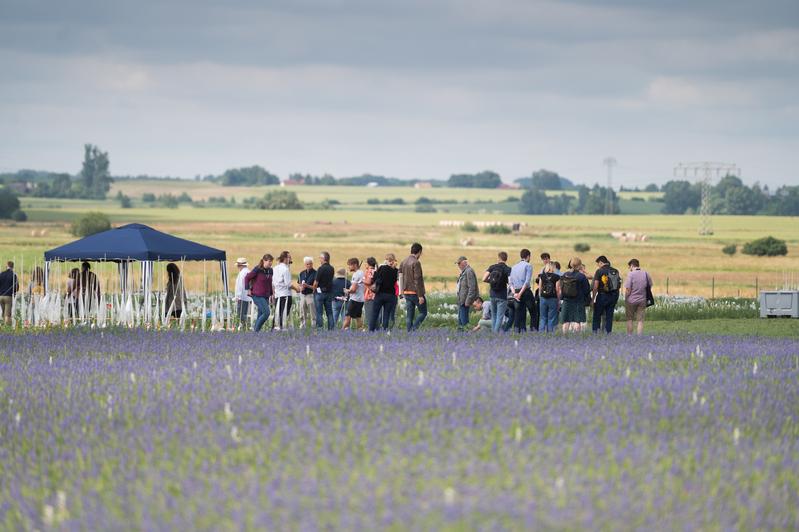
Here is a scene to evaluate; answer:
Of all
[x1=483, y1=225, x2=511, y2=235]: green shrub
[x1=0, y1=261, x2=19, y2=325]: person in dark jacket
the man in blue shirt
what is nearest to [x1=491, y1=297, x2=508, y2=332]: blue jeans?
the man in blue shirt

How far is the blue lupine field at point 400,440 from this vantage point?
7.76 m

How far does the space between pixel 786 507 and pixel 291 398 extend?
4982 mm

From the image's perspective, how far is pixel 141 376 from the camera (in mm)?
14289

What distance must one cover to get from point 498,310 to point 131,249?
287 inches

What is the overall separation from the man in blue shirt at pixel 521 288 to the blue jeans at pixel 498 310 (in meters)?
0.41

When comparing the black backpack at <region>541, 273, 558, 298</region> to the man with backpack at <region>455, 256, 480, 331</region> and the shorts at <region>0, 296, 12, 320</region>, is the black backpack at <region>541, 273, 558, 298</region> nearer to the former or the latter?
the man with backpack at <region>455, 256, 480, 331</region>

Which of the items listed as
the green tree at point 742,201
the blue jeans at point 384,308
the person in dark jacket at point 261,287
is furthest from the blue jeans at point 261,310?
the green tree at point 742,201

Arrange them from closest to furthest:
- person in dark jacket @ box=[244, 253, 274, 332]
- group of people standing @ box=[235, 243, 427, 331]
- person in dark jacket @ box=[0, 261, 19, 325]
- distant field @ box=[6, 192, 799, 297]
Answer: group of people standing @ box=[235, 243, 427, 331] < person in dark jacket @ box=[244, 253, 274, 332] < person in dark jacket @ box=[0, 261, 19, 325] < distant field @ box=[6, 192, 799, 297]

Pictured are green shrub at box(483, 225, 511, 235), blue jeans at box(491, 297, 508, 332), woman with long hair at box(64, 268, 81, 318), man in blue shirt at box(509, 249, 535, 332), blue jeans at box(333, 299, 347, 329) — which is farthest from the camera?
green shrub at box(483, 225, 511, 235)

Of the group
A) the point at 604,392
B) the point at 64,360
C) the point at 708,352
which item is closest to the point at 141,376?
the point at 64,360

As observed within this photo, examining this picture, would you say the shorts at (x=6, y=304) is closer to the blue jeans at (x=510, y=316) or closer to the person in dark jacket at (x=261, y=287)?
the person in dark jacket at (x=261, y=287)

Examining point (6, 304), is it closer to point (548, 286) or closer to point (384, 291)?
point (384, 291)

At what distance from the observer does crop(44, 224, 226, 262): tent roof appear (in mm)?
26172

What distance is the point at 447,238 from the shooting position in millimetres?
110062
